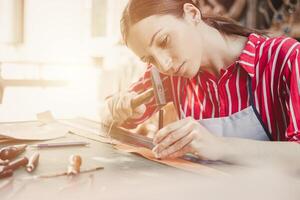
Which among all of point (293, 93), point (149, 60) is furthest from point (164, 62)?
point (293, 93)

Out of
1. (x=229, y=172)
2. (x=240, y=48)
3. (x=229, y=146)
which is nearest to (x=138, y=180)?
(x=229, y=172)

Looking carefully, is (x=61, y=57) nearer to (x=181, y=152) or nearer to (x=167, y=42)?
(x=167, y=42)

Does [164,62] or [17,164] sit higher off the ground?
[164,62]

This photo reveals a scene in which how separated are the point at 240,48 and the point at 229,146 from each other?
1.09ft

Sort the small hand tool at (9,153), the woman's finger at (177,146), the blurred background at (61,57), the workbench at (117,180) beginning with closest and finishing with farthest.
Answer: the workbench at (117,180) < the small hand tool at (9,153) < the woman's finger at (177,146) < the blurred background at (61,57)

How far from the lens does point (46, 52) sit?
4.24ft

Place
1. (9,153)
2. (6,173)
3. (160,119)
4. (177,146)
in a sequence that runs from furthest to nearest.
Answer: (160,119)
(177,146)
(9,153)
(6,173)

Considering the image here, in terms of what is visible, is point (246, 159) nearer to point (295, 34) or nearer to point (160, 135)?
point (160, 135)

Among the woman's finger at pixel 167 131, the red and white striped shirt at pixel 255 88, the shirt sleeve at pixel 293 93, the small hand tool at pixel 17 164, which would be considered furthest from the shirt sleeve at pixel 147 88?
the small hand tool at pixel 17 164

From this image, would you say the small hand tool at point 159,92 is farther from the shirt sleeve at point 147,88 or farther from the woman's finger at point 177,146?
the woman's finger at point 177,146

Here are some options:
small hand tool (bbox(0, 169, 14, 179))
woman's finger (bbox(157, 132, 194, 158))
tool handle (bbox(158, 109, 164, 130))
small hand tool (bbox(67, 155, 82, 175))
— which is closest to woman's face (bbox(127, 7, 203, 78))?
tool handle (bbox(158, 109, 164, 130))

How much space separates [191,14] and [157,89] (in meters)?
0.26

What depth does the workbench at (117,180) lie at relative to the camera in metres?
0.89

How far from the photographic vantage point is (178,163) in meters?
Result: 1.10
